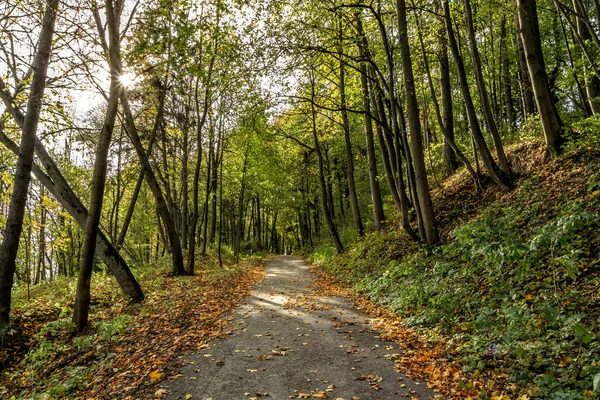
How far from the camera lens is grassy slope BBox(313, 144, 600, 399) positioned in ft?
13.0

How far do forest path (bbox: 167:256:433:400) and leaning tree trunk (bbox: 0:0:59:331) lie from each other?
5014 mm

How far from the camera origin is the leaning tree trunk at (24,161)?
7.54 meters

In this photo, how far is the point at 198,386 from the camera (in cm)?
453

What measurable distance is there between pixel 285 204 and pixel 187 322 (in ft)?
84.9

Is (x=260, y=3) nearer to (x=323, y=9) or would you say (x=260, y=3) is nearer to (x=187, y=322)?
(x=323, y=9)

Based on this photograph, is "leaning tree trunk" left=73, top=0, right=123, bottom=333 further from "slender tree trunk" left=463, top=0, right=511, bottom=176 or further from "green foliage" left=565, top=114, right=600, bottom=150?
"green foliage" left=565, top=114, right=600, bottom=150

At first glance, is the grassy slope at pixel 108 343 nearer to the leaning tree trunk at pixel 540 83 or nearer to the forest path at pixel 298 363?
the forest path at pixel 298 363

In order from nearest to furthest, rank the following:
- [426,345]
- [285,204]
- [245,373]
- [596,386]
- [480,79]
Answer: [596,386] → [245,373] → [426,345] → [480,79] → [285,204]

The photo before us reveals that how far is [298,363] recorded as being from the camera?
17.0 ft

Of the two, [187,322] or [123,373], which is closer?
[123,373]

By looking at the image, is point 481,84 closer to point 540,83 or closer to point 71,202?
point 540,83

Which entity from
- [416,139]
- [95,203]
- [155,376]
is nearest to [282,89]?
[416,139]

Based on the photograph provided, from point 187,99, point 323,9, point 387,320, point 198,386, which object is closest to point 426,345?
point 387,320

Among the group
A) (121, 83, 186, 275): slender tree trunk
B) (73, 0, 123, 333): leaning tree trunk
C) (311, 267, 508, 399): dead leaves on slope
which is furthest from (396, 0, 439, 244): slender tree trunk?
(121, 83, 186, 275): slender tree trunk
